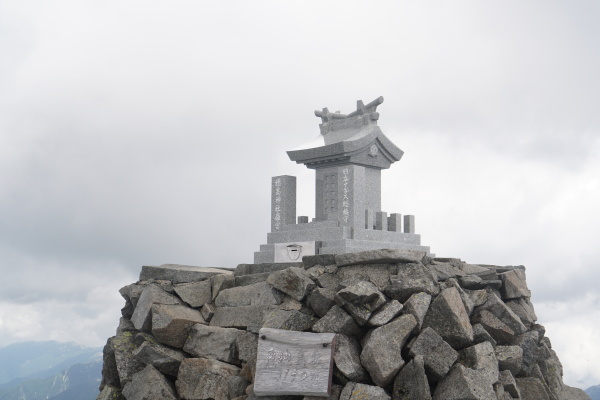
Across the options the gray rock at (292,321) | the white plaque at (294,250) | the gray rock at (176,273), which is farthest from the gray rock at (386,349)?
the white plaque at (294,250)

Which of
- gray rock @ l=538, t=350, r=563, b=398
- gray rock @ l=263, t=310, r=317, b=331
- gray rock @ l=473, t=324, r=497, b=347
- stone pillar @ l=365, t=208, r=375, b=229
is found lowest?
gray rock @ l=538, t=350, r=563, b=398

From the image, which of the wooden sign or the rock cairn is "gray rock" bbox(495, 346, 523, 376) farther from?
the wooden sign

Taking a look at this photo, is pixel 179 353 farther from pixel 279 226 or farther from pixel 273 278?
pixel 279 226

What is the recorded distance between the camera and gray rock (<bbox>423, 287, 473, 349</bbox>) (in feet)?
37.9

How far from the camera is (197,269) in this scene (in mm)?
14906

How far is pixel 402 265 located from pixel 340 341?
1.93 meters

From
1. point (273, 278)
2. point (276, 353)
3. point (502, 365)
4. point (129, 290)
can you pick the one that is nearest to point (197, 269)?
point (129, 290)

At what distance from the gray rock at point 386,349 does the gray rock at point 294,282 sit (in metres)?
1.68

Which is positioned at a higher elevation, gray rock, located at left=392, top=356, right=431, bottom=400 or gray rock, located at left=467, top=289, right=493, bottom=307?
gray rock, located at left=467, top=289, right=493, bottom=307

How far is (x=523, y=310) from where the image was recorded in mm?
13734

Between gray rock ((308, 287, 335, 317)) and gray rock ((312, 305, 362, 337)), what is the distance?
27cm

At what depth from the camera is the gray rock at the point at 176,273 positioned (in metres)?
14.4

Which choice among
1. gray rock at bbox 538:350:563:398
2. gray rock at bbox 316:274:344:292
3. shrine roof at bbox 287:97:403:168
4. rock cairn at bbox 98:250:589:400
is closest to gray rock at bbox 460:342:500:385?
rock cairn at bbox 98:250:589:400

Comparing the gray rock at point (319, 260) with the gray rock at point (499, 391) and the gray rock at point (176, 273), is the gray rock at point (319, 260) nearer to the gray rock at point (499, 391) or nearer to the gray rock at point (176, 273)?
the gray rock at point (176, 273)
